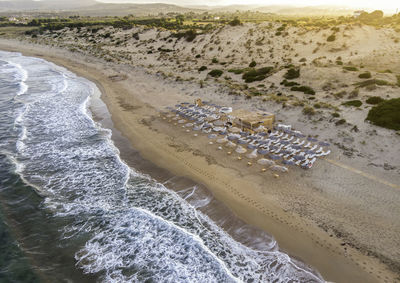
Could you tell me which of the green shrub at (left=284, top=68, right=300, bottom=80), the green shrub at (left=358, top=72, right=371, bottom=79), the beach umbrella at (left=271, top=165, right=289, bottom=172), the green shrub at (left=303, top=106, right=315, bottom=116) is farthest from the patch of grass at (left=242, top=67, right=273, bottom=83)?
the beach umbrella at (left=271, top=165, right=289, bottom=172)

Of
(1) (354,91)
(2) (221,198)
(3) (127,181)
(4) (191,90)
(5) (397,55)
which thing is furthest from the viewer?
(5) (397,55)

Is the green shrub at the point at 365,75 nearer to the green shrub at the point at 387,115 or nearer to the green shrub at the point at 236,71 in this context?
the green shrub at the point at 387,115

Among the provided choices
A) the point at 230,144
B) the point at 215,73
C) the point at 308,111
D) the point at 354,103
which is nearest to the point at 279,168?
the point at 230,144

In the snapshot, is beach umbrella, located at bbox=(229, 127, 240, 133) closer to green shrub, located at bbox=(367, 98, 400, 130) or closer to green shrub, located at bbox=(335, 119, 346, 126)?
green shrub, located at bbox=(335, 119, 346, 126)

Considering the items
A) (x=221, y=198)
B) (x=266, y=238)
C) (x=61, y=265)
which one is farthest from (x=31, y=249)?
(x=266, y=238)

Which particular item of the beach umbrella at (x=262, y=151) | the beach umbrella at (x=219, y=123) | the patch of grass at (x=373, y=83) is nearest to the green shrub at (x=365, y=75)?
the patch of grass at (x=373, y=83)

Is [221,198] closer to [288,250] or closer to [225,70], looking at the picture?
[288,250]
